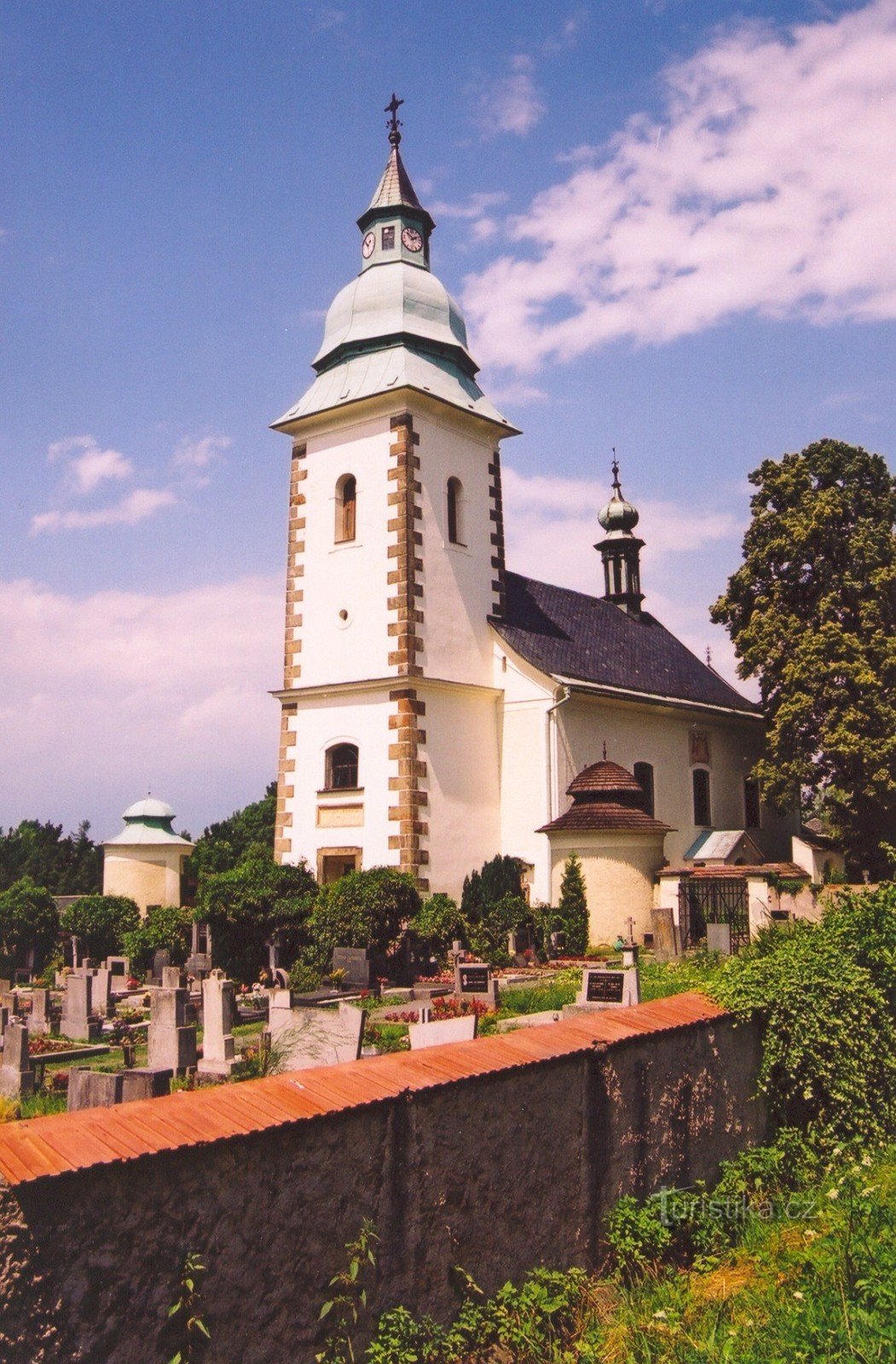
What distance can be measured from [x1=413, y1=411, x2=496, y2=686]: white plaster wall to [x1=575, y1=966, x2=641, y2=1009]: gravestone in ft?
40.1

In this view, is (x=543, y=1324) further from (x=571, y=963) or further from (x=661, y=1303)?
(x=571, y=963)

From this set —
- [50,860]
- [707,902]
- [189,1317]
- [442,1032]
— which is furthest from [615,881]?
[50,860]

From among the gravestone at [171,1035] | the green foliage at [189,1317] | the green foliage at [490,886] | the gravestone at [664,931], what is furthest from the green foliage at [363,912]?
the green foliage at [189,1317]

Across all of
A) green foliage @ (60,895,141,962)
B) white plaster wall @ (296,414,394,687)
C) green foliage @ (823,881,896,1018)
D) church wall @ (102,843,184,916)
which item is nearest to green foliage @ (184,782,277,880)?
church wall @ (102,843,184,916)

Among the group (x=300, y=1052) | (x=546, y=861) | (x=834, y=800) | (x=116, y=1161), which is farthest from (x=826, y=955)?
(x=834, y=800)

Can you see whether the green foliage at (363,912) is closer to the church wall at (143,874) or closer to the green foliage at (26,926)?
the green foliage at (26,926)

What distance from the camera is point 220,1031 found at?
12.7 metres

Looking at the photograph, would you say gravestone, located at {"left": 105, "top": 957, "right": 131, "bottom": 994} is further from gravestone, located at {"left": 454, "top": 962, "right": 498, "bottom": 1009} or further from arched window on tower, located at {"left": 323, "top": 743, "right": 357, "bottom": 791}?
gravestone, located at {"left": 454, "top": 962, "right": 498, "bottom": 1009}

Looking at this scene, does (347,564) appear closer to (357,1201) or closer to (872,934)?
(872,934)

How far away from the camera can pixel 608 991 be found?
12820mm

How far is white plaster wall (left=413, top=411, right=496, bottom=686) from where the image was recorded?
24984 mm

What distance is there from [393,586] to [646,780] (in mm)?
9069

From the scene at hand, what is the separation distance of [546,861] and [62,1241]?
815 inches

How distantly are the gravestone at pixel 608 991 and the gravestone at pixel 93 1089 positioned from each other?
5.77 m
